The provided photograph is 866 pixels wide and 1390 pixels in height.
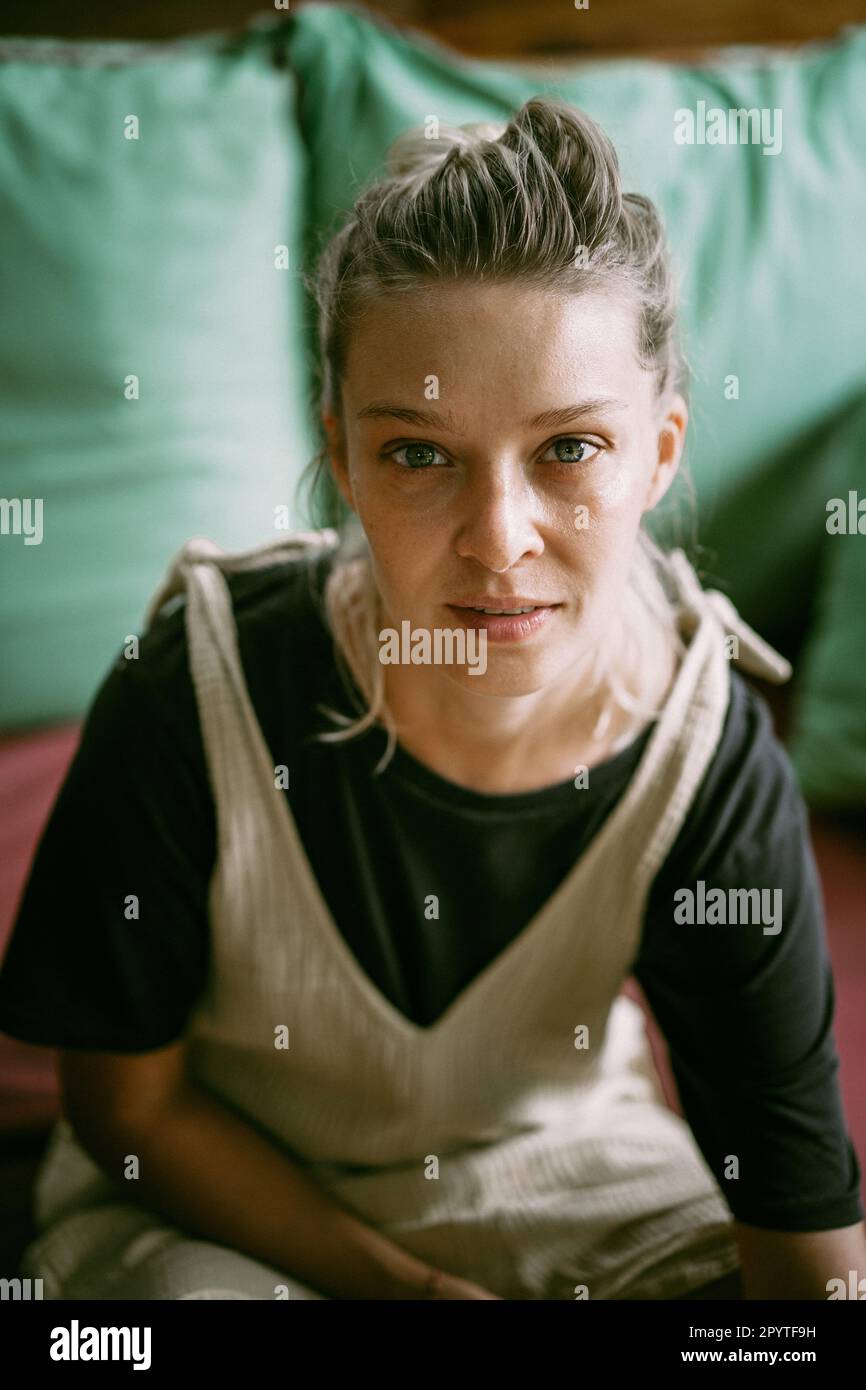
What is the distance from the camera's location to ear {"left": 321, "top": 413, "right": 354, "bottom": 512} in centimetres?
62

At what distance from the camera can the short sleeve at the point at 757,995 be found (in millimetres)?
633

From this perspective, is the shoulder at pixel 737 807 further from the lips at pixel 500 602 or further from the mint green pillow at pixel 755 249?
the mint green pillow at pixel 755 249

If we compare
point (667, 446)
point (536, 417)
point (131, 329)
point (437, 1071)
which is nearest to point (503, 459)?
point (536, 417)

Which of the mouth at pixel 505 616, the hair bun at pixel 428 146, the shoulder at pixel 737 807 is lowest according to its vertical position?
the shoulder at pixel 737 807

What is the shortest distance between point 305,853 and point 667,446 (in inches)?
11.8

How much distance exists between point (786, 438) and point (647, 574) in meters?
0.41

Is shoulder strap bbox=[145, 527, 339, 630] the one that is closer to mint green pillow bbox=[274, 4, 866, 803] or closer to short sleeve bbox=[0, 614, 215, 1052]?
short sleeve bbox=[0, 614, 215, 1052]

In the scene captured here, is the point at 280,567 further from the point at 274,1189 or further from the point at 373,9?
the point at 373,9

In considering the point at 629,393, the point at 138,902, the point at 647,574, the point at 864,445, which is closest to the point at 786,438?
the point at 864,445

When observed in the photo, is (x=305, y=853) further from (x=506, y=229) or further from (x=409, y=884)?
(x=506, y=229)

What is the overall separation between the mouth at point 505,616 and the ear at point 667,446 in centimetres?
9

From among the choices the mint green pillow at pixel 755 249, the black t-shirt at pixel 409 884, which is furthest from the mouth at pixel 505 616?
the mint green pillow at pixel 755 249

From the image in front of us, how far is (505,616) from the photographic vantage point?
56cm

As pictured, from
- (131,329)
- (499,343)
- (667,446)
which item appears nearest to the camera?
(499,343)
